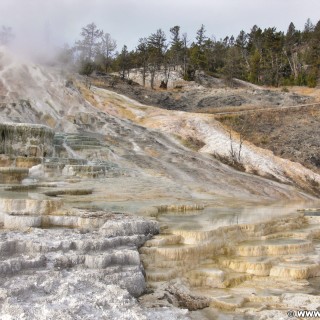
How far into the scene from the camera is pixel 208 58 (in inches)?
2410

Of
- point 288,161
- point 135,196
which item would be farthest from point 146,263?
point 288,161

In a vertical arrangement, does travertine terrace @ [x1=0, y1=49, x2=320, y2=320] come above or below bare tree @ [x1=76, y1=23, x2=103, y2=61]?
below

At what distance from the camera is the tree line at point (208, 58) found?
53625 millimetres

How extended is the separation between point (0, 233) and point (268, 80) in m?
49.7

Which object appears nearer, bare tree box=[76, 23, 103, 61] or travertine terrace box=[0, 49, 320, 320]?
travertine terrace box=[0, 49, 320, 320]

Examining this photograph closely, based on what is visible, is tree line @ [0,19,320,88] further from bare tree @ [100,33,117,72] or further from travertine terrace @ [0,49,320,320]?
travertine terrace @ [0,49,320,320]

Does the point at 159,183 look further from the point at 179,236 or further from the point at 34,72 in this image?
the point at 34,72

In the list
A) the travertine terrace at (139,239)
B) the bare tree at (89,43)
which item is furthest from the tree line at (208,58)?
the travertine terrace at (139,239)

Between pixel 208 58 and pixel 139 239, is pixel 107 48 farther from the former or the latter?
pixel 139 239

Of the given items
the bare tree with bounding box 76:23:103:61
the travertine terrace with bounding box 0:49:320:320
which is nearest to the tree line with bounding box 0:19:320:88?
the bare tree with bounding box 76:23:103:61

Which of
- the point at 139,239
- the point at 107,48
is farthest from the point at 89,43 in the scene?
the point at 139,239

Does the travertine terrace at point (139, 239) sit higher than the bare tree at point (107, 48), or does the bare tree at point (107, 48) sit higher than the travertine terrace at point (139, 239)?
the bare tree at point (107, 48)

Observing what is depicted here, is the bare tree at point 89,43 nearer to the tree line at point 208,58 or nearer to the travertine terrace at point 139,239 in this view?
the tree line at point 208,58

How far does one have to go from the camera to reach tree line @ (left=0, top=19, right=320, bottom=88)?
53.6m
